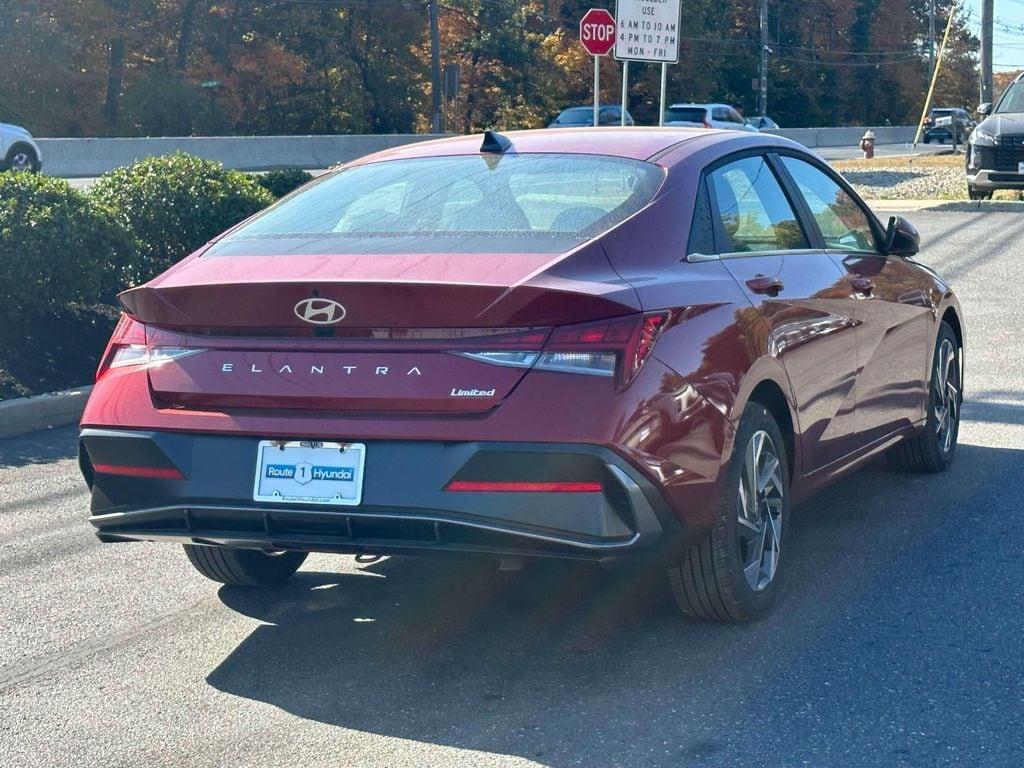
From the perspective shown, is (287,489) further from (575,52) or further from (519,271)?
(575,52)

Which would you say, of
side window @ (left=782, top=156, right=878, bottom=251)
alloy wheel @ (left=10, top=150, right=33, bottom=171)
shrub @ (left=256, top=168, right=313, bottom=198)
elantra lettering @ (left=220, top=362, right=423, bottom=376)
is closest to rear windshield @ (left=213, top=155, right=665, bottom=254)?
elantra lettering @ (left=220, top=362, right=423, bottom=376)

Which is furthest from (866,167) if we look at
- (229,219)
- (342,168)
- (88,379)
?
(342,168)

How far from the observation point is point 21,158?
2512cm

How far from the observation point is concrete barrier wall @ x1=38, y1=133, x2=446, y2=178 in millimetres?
32594

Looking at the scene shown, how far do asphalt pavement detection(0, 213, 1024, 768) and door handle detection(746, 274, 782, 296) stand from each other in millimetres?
1063

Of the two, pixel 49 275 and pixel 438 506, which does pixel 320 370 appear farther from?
pixel 49 275

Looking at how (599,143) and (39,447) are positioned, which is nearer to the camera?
(599,143)

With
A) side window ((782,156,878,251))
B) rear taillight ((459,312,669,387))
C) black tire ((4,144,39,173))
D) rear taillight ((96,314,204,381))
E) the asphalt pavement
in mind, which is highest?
side window ((782,156,878,251))

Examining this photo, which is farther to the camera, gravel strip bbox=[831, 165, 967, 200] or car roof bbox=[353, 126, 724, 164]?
gravel strip bbox=[831, 165, 967, 200]

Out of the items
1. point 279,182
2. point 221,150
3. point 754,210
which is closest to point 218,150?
point 221,150

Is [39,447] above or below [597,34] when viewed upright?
below

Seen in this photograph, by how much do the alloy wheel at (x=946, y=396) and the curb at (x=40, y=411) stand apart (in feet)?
15.4

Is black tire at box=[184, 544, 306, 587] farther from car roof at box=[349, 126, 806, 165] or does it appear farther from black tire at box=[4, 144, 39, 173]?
black tire at box=[4, 144, 39, 173]

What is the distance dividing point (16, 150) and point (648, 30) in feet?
37.6
